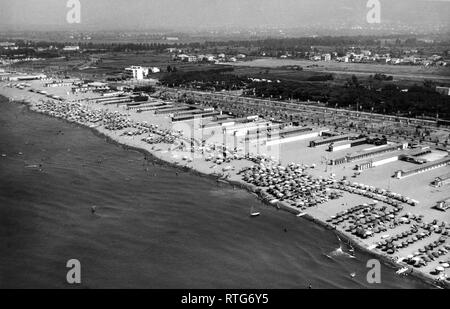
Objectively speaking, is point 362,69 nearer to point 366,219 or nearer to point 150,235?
point 366,219

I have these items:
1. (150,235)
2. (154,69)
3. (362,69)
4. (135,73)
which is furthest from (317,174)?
(362,69)

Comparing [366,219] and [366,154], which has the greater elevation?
[366,154]

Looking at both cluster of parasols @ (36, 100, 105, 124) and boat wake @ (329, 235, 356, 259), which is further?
cluster of parasols @ (36, 100, 105, 124)

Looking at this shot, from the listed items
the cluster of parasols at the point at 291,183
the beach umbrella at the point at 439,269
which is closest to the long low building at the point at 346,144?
the cluster of parasols at the point at 291,183

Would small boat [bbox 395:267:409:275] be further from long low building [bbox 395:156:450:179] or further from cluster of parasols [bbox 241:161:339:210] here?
long low building [bbox 395:156:450:179]

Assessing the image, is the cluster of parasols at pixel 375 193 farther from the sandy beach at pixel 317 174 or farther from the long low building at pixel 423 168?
the long low building at pixel 423 168

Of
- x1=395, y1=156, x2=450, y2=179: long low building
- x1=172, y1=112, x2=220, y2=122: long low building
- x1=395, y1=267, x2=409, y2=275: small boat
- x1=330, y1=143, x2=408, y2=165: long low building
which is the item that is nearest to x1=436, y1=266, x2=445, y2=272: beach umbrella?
x1=395, y1=267, x2=409, y2=275: small boat
